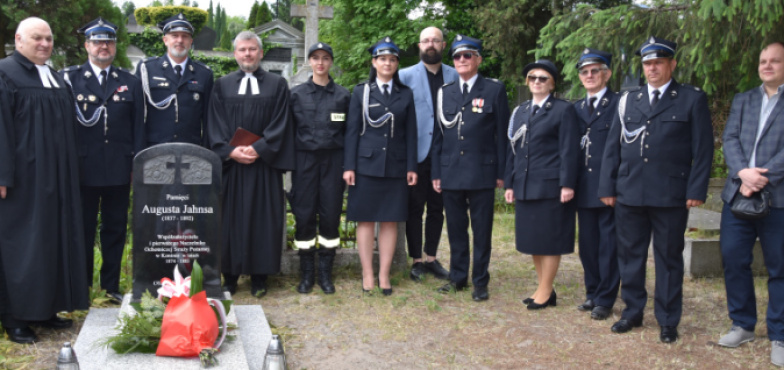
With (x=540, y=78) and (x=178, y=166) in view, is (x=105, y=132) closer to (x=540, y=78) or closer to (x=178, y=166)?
(x=178, y=166)

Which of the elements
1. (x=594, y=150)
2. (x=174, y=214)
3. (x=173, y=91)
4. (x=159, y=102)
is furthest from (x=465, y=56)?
(x=174, y=214)

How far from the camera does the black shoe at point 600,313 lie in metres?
5.66

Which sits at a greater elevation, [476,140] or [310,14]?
[310,14]

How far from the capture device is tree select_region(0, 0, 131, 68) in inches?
558

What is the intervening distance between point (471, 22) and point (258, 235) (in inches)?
629

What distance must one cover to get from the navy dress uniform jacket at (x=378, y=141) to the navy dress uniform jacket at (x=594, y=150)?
150 cm

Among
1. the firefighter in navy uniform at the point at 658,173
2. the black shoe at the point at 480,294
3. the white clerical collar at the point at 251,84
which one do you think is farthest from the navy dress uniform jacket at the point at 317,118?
the firefighter in navy uniform at the point at 658,173

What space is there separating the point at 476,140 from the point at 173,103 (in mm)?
2611

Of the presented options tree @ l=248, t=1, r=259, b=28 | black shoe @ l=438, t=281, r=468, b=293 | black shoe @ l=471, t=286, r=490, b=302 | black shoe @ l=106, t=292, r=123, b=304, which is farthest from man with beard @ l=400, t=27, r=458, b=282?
tree @ l=248, t=1, r=259, b=28

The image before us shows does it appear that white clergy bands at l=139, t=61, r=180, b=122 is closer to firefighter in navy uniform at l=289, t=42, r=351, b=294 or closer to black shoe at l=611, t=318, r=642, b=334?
firefighter in navy uniform at l=289, t=42, r=351, b=294

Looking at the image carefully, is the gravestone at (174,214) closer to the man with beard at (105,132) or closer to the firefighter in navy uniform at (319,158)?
the man with beard at (105,132)

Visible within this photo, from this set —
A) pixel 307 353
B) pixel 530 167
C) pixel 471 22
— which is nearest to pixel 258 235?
pixel 307 353

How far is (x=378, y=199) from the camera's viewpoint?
20.7ft

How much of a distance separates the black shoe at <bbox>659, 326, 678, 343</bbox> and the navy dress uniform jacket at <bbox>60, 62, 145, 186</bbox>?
4335mm
